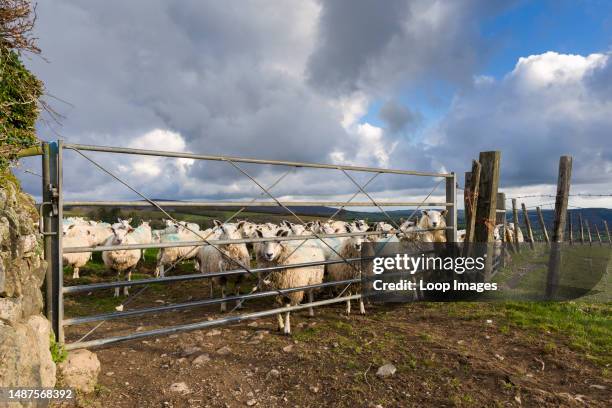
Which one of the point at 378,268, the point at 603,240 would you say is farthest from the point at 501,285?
the point at 603,240

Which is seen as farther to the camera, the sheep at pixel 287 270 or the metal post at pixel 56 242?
the sheep at pixel 287 270

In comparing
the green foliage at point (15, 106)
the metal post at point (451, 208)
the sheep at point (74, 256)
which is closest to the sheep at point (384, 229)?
the metal post at point (451, 208)

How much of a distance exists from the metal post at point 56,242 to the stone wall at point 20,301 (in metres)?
0.23

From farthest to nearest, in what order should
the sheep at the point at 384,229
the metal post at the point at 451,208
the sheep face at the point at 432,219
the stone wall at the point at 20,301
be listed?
the sheep face at the point at 432,219, the metal post at the point at 451,208, the sheep at the point at 384,229, the stone wall at the point at 20,301

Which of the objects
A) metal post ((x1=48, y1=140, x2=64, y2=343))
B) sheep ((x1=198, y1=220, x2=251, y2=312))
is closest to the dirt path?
metal post ((x1=48, y1=140, x2=64, y2=343))

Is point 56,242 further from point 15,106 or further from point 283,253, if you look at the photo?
point 283,253

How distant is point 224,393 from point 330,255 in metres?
5.33

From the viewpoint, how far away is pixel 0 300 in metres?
3.10

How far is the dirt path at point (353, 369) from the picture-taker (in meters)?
4.05

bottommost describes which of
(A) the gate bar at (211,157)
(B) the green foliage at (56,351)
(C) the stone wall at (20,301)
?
(B) the green foliage at (56,351)

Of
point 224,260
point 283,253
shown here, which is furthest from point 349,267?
point 224,260

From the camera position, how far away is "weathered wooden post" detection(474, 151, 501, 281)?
8305 millimetres

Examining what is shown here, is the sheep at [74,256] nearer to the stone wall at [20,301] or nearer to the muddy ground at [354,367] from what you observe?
the muddy ground at [354,367]

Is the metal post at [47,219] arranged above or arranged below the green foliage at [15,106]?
below
